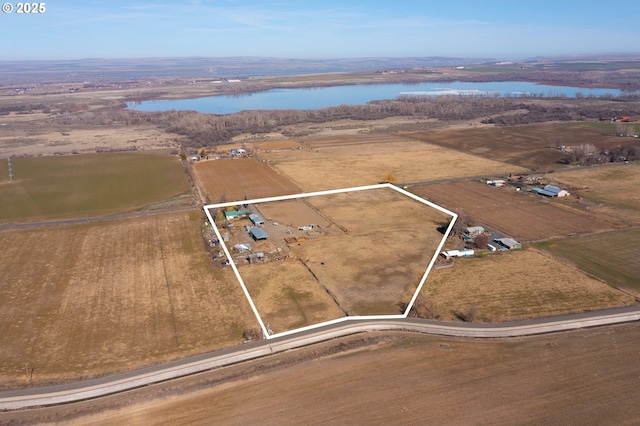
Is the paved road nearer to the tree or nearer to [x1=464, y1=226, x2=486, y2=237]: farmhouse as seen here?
the tree

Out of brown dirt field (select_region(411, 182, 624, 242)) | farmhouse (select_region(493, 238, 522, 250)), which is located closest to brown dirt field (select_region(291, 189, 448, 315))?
brown dirt field (select_region(411, 182, 624, 242))

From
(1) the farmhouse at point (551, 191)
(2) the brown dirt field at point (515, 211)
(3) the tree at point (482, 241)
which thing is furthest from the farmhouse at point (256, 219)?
(1) the farmhouse at point (551, 191)

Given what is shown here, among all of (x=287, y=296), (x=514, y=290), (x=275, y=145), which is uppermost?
(x=275, y=145)

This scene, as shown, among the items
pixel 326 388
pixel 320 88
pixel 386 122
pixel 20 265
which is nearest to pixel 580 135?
pixel 386 122

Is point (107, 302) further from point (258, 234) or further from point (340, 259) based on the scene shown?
point (340, 259)

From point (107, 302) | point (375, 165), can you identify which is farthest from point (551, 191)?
point (107, 302)

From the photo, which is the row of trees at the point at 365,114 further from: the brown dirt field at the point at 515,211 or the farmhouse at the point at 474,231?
the farmhouse at the point at 474,231
